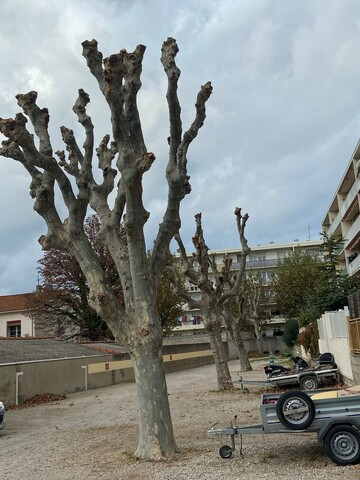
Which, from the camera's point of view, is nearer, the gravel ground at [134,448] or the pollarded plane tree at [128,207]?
the gravel ground at [134,448]

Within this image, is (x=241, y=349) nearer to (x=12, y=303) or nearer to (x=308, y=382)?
(x=308, y=382)

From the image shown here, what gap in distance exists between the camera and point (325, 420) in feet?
23.6

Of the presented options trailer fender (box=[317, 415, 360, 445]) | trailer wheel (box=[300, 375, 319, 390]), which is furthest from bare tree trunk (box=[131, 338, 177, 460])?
trailer wheel (box=[300, 375, 319, 390])

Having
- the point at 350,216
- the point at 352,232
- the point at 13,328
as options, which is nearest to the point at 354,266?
the point at 352,232

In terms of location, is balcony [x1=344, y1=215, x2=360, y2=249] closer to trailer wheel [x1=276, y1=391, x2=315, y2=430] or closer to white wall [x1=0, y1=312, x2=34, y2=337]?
white wall [x1=0, y1=312, x2=34, y2=337]

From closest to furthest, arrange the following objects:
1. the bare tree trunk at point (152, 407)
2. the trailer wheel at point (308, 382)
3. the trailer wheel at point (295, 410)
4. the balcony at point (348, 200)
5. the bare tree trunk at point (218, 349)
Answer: the trailer wheel at point (295, 410), the bare tree trunk at point (152, 407), the trailer wheel at point (308, 382), the bare tree trunk at point (218, 349), the balcony at point (348, 200)

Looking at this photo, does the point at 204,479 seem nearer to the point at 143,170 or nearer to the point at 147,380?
the point at 147,380

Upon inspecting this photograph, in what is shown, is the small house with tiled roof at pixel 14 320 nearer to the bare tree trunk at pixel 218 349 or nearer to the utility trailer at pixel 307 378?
the bare tree trunk at pixel 218 349

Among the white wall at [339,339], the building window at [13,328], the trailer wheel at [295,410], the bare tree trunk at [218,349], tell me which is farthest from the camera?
the building window at [13,328]

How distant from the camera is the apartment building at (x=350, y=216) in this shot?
136 feet

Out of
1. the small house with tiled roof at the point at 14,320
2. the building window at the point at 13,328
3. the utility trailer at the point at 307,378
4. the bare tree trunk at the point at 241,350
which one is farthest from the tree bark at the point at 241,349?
the building window at the point at 13,328

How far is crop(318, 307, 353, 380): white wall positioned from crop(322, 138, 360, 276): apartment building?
70.2ft

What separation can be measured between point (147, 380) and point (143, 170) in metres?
3.28

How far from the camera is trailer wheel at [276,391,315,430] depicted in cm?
718
